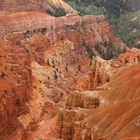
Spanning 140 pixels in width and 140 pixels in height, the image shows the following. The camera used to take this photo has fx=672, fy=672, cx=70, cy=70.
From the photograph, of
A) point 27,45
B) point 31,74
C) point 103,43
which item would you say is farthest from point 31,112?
point 103,43

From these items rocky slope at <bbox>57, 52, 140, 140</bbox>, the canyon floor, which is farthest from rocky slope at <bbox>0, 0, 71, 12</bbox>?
rocky slope at <bbox>57, 52, 140, 140</bbox>

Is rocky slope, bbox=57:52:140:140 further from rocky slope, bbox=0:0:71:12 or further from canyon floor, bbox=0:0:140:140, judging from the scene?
rocky slope, bbox=0:0:71:12

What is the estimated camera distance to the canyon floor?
75562 mm


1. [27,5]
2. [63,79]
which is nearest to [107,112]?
[63,79]

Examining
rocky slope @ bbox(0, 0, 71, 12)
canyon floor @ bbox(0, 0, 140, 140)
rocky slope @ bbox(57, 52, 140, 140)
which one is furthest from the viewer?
rocky slope @ bbox(0, 0, 71, 12)

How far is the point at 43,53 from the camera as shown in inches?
5773

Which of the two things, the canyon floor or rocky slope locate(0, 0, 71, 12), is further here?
rocky slope locate(0, 0, 71, 12)

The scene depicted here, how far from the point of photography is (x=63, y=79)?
140 m

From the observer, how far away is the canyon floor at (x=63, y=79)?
7556cm

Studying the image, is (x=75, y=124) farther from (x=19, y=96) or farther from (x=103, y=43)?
(x=103, y=43)

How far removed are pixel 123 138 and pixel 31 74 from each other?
219 ft

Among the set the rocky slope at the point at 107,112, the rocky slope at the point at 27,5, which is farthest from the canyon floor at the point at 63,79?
the rocky slope at the point at 27,5

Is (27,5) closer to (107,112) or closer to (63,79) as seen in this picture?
(63,79)

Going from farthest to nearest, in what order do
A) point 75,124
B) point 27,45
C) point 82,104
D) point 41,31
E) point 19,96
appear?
point 41,31
point 27,45
point 19,96
point 82,104
point 75,124
